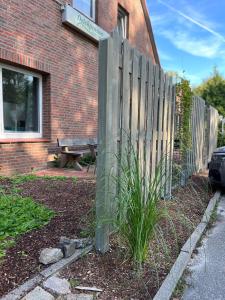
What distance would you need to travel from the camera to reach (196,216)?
4527 millimetres

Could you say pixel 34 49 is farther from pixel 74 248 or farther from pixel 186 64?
pixel 74 248

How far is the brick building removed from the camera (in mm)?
6996

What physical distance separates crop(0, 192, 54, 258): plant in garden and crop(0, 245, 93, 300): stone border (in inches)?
19.5

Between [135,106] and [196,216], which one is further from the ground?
[135,106]

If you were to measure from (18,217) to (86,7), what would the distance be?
806 cm

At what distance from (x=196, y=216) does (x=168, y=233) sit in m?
0.99

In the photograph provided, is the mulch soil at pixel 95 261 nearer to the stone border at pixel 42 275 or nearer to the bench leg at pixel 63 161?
the stone border at pixel 42 275

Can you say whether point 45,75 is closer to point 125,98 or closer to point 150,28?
point 125,98

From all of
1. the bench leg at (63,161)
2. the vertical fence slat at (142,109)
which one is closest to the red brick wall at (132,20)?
the bench leg at (63,161)

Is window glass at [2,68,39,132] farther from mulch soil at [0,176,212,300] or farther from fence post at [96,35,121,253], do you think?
fence post at [96,35,121,253]

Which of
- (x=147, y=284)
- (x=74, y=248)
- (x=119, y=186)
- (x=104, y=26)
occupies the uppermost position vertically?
(x=104, y=26)

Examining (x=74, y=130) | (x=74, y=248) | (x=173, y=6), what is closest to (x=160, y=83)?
(x=74, y=248)

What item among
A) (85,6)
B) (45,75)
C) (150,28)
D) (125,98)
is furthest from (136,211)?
(150,28)

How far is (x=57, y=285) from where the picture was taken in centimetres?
241
